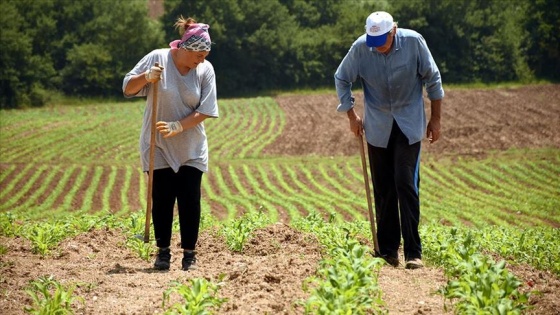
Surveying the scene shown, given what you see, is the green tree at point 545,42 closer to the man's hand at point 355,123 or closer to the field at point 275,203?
the field at point 275,203

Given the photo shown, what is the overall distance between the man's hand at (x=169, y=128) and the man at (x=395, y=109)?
140 centimetres

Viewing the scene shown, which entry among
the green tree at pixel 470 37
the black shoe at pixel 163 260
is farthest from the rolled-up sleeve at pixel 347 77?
the green tree at pixel 470 37

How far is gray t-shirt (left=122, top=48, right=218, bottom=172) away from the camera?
7.00m

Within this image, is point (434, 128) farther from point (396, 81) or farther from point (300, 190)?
point (300, 190)

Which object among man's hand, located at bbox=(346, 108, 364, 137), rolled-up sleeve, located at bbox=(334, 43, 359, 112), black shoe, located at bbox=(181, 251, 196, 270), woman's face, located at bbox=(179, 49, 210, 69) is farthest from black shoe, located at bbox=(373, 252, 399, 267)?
woman's face, located at bbox=(179, 49, 210, 69)

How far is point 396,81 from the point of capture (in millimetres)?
7020

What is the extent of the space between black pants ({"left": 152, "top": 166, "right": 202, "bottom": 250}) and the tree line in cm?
4537

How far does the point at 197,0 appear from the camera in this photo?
5781cm

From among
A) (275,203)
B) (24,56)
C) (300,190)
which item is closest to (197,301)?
(275,203)

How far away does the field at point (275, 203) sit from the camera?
5.87 metres

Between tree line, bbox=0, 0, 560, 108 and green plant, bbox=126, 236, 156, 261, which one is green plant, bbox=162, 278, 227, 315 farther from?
tree line, bbox=0, 0, 560, 108

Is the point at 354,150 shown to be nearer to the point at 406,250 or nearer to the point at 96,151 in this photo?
the point at 96,151

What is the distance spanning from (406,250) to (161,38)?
169ft

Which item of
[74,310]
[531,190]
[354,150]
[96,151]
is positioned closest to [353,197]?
[531,190]
